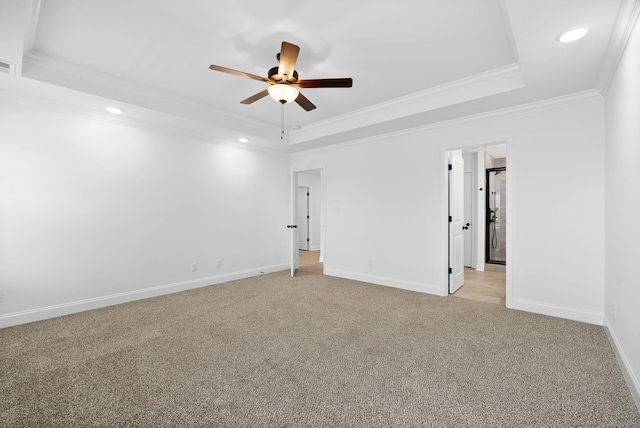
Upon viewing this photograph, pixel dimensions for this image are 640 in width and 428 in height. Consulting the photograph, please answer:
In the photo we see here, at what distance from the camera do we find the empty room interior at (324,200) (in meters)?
1.97

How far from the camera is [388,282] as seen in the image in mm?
4734

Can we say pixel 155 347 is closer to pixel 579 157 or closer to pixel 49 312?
pixel 49 312

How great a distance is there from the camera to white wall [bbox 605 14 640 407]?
190cm

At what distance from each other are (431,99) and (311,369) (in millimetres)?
3265

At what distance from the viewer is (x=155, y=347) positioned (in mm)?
2605

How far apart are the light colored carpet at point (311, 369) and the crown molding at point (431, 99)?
2499 millimetres

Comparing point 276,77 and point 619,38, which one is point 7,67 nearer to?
point 276,77

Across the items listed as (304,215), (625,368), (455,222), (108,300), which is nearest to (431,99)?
(455,222)

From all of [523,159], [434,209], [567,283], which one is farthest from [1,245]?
[567,283]

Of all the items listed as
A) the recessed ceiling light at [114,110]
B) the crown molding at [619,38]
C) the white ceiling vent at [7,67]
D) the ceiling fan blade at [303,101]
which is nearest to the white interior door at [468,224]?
the crown molding at [619,38]

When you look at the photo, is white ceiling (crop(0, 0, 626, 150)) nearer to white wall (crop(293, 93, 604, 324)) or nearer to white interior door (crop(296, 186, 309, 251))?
white wall (crop(293, 93, 604, 324))

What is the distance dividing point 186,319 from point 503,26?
13.4ft

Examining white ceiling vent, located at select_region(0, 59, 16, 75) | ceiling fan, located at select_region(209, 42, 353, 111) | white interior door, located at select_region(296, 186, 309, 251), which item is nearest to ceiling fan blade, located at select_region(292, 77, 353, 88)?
ceiling fan, located at select_region(209, 42, 353, 111)

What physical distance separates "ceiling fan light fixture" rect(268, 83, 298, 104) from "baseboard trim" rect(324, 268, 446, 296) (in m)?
3.21
